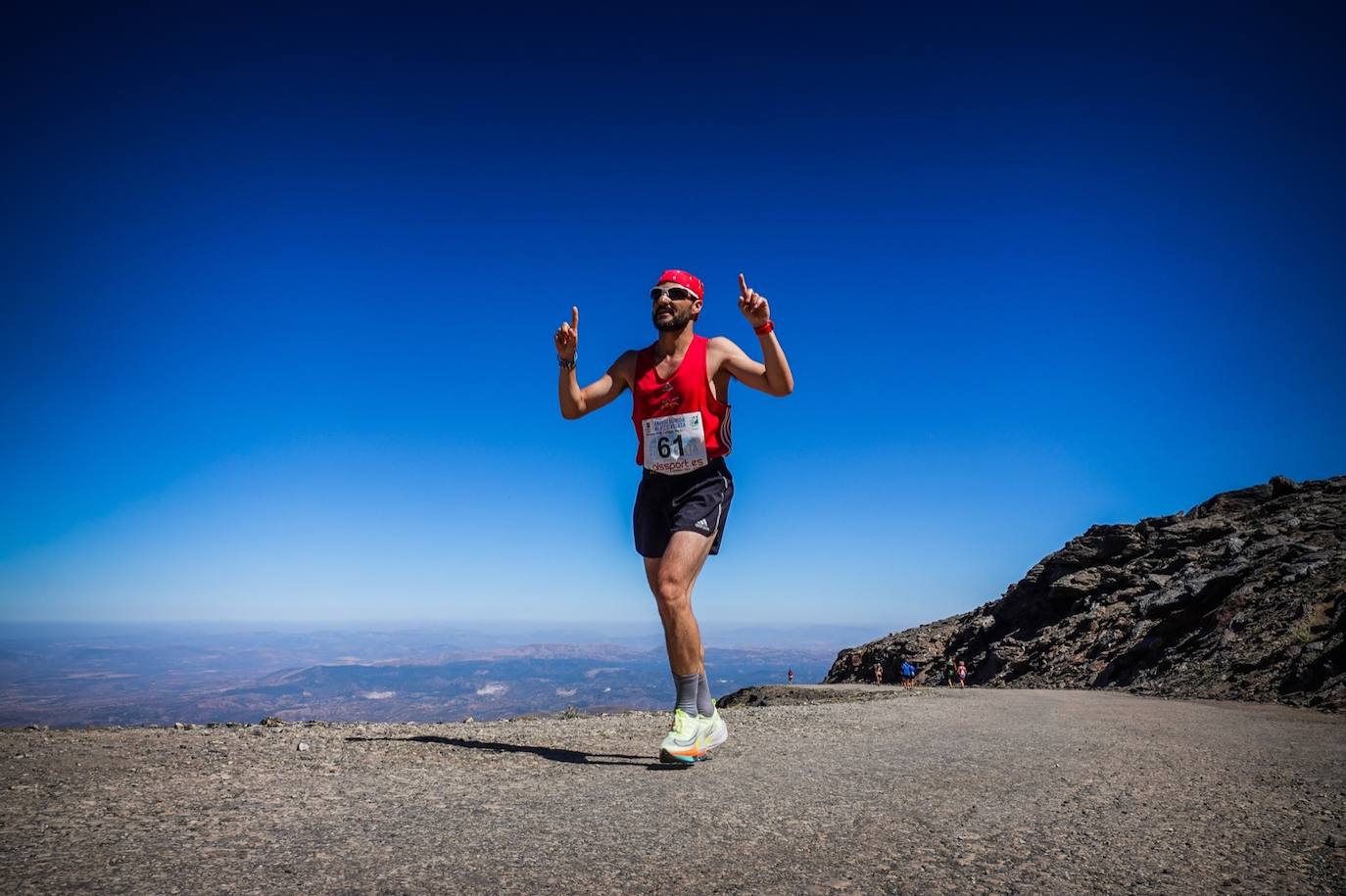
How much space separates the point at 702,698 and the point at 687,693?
0.62 feet

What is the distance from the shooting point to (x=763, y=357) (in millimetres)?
4523

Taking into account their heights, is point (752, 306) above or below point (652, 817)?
above

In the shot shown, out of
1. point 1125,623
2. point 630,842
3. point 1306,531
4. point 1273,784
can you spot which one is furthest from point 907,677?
point 630,842

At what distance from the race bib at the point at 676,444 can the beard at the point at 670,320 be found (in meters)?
0.61

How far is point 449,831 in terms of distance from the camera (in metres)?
2.39

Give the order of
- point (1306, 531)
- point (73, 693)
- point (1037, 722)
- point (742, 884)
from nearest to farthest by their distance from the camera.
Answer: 1. point (742, 884)
2. point (1037, 722)
3. point (1306, 531)
4. point (73, 693)

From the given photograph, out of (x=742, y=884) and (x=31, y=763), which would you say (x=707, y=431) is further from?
(x=31, y=763)

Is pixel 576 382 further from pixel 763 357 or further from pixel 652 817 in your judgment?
pixel 652 817

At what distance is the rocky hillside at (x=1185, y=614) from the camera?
37.8ft

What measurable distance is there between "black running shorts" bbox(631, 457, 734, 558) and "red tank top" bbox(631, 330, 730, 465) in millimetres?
150

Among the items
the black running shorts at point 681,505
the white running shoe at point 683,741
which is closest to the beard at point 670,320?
the black running shorts at point 681,505

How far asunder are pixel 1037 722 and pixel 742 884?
216 inches

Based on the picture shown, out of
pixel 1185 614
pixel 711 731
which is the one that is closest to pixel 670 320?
pixel 711 731

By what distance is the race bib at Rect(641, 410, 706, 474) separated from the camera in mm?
4449
